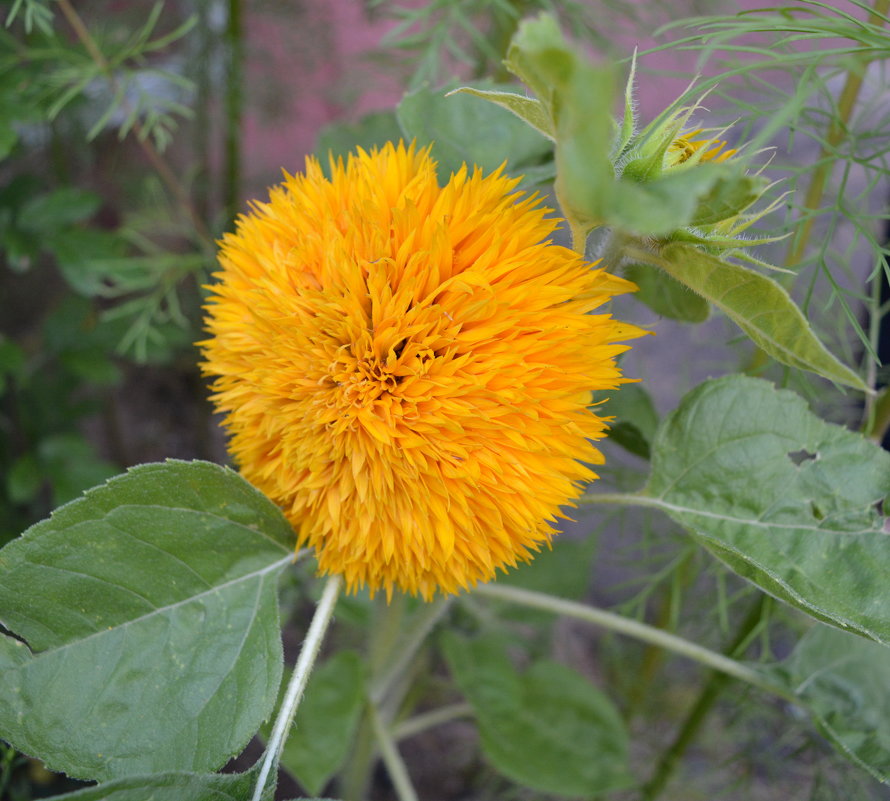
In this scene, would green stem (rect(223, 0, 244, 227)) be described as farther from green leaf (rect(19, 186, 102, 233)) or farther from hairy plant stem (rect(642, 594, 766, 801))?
hairy plant stem (rect(642, 594, 766, 801))

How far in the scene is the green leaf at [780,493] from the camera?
0.51 metres

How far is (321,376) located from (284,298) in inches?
2.0

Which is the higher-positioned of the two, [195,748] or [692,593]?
[195,748]

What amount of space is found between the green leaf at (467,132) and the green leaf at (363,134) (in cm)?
10

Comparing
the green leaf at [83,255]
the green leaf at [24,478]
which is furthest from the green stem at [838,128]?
the green leaf at [24,478]

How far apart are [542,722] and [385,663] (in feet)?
0.82

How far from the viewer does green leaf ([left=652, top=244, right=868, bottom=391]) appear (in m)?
0.39

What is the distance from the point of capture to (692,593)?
3.50 ft

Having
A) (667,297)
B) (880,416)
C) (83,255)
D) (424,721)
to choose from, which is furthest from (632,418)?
(83,255)

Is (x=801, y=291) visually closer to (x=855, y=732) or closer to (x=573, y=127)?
(x=855, y=732)

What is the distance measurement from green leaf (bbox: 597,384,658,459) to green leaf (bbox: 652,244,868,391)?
20 centimetres

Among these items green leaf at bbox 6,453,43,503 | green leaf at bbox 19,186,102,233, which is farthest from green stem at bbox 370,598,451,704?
green leaf at bbox 19,186,102,233

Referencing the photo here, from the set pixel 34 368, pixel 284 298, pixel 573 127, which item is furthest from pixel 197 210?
pixel 573 127

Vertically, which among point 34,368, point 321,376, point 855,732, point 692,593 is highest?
point 321,376
